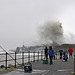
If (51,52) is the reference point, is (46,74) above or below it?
below

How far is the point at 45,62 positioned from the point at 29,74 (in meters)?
7.05

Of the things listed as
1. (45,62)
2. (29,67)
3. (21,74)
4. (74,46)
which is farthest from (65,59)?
(74,46)

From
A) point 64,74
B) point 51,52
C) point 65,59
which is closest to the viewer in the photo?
point 64,74

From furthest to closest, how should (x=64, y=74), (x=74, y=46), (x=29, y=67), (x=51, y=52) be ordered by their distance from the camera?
(x=74, y=46) → (x=51, y=52) → (x=29, y=67) → (x=64, y=74)

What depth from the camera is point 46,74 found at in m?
9.48

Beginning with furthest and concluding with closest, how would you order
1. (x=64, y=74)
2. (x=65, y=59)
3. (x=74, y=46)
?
1. (x=74, y=46)
2. (x=65, y=59)
3. (x=64, y=74)

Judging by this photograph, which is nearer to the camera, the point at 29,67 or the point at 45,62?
the point at 29,67

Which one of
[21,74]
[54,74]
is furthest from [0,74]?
[54,74]

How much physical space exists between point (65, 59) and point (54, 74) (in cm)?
1108

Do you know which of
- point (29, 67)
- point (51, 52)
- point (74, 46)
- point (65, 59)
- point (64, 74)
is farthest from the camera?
point (74, 46)

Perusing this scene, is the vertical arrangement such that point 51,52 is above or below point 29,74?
above

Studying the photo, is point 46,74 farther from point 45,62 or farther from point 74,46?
point 74,46

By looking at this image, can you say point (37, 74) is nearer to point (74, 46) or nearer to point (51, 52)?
point (51, 52)

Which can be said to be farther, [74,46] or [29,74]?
[74,46]
